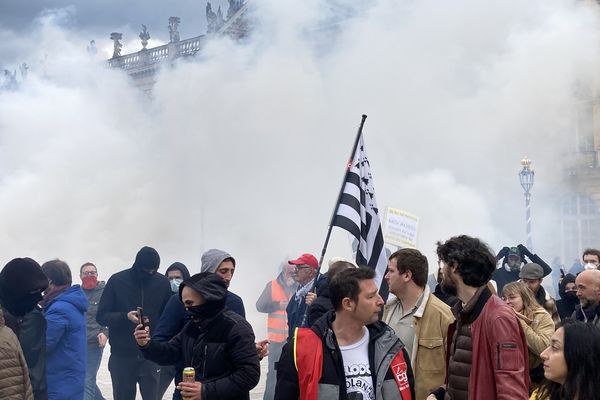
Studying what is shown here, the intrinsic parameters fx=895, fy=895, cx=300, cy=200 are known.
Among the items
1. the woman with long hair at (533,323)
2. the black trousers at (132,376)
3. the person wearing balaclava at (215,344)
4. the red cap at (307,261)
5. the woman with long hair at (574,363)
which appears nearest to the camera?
the woman with long hair at (574,363)

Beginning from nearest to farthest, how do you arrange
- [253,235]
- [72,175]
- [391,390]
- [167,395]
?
1. [391,390]
2. [167,395]
3. [72,175]
4. [253,235]

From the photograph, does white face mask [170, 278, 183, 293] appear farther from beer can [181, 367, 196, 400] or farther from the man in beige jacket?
beer can [181, 367, 196, 400]

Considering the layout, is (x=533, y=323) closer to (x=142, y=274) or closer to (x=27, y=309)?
(x=27, y=309)

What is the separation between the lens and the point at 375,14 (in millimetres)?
30250

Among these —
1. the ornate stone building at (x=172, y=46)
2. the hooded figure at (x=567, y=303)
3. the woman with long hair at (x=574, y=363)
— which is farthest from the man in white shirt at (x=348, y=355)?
the ornate stone building at (x=172, y=46)

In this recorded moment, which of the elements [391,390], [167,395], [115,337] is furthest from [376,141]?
[391,390]

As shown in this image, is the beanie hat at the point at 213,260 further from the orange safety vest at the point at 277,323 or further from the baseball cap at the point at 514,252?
the baseball cap at the point at 514,252

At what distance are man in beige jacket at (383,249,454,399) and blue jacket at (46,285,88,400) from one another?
2443 mm

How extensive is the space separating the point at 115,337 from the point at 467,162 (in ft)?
77.1

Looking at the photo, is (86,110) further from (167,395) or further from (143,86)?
(167,395)

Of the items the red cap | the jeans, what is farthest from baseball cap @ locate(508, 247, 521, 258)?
the jeans

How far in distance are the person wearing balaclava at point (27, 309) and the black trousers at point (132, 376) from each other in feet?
7.64

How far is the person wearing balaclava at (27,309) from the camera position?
16.4ft

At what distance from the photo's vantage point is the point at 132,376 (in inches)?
298
